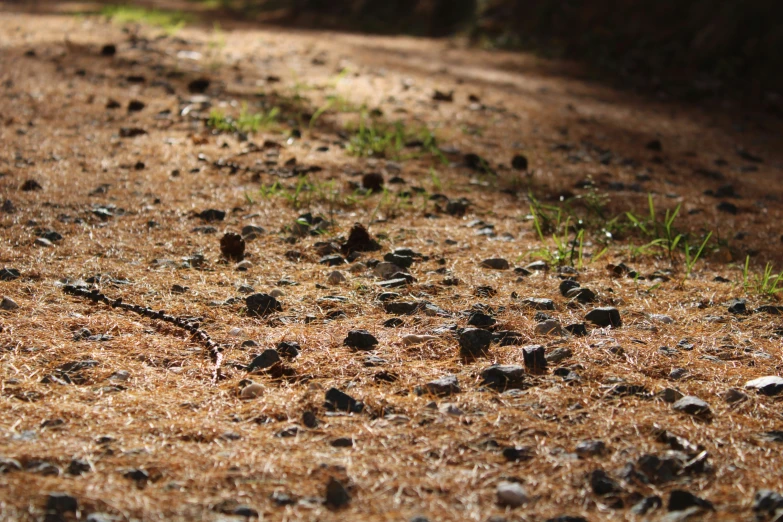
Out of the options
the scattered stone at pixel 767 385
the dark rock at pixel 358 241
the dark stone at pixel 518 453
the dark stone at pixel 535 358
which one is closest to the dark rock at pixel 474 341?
the dark stone at pixel 535 358

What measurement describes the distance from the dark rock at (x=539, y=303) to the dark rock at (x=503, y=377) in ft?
2.09

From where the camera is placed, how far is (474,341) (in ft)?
8.80

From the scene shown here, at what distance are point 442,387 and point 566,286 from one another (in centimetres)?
105

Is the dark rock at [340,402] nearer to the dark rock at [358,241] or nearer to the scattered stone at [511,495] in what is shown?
the scattered stone at [511,495]

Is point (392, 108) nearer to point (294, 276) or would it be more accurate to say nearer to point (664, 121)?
point (664, 121)

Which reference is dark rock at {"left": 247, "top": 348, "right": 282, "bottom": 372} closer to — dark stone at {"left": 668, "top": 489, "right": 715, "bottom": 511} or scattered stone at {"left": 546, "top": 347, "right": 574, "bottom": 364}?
scattered stone at {"left": 546, "top": 347, "right": 574, "bottom": 364}

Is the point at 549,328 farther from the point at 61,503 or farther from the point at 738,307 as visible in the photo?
the point at 61,503

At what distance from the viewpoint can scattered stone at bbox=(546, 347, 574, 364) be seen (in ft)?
8.55

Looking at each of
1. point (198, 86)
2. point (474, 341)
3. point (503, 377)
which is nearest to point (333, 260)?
point (474, 341)

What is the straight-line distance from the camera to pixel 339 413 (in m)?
2.26

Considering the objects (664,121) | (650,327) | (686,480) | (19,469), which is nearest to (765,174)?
(664,121)

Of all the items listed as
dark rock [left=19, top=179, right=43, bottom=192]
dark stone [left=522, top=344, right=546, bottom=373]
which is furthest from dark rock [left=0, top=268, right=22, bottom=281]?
dark stone [left=522, top=344, right=546, bottom=373]

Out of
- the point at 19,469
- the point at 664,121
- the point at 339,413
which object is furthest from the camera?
the point at 664,121

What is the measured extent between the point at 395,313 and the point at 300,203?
4.67 ft
